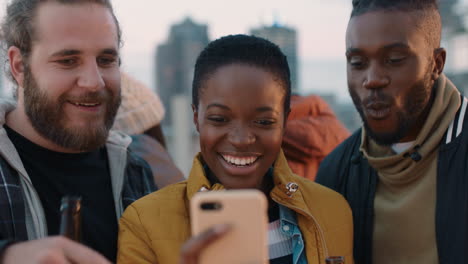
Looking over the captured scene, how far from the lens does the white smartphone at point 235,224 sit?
3.50 feet

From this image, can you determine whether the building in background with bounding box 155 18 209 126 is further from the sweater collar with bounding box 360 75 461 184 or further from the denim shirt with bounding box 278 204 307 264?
the denim shirt with bounding box 278 204 307 264

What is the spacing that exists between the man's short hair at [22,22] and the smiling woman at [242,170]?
0.79 m

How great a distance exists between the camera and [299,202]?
1.89 meters

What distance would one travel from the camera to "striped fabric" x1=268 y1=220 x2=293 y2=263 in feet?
6.01

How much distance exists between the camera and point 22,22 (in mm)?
2166

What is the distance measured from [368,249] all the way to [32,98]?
5.75ft

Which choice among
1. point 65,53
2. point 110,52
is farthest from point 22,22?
point 110,52

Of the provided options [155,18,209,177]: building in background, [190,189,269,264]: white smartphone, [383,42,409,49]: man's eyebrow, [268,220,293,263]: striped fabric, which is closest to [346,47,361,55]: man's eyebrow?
[383,42,409,49]: man's eyebrow

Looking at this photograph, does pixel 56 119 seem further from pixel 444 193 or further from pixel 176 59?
pixel 176 59

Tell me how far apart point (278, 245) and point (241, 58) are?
2.45 feet

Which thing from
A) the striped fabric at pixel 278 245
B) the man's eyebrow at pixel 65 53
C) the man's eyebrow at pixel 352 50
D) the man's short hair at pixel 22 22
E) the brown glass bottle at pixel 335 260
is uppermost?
the man's short hair at pixel 22 22

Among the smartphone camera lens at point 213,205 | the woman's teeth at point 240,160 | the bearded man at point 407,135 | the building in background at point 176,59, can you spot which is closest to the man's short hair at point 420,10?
the bearded man at point 407,135

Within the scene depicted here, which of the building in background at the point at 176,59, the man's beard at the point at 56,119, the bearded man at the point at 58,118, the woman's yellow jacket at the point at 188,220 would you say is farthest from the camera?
the building in background at the point at 176,59

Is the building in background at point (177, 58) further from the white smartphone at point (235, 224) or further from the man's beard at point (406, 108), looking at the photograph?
the white smartphone at point (235, 224)
